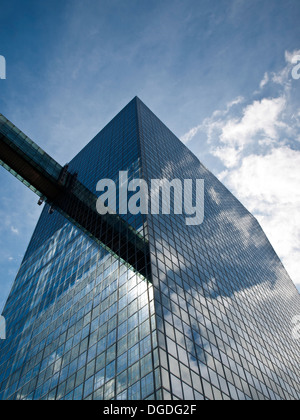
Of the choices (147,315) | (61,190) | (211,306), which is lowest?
(147,315)

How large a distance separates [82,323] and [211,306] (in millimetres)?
15354

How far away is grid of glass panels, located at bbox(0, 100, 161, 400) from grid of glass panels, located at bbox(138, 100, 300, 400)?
6.12ft

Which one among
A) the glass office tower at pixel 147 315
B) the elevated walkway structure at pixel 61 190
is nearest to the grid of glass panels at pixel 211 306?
the glass office tower at pixel 147 315

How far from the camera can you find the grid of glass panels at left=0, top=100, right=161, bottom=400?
88.0 ft

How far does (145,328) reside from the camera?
27312 millimetres

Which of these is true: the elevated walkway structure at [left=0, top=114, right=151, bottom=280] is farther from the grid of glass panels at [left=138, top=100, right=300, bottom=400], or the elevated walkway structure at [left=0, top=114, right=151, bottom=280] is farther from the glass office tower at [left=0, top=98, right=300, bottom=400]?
the grid of glass panels at [left=138, top=100, right=300, bottom=400]

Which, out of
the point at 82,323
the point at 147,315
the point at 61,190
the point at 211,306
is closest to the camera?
the point at 147,315

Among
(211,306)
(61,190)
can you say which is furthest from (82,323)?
(61,190)

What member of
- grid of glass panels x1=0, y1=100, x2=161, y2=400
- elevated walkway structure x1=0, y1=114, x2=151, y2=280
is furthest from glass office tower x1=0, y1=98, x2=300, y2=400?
elevated walkway structure x1=0, y1=114, x2=151, y2=280

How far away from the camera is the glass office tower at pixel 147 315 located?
1073 inches

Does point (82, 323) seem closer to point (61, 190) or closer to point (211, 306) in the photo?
point (211, 306)

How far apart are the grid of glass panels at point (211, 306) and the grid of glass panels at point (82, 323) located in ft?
6.12

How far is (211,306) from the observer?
40.8 meters
